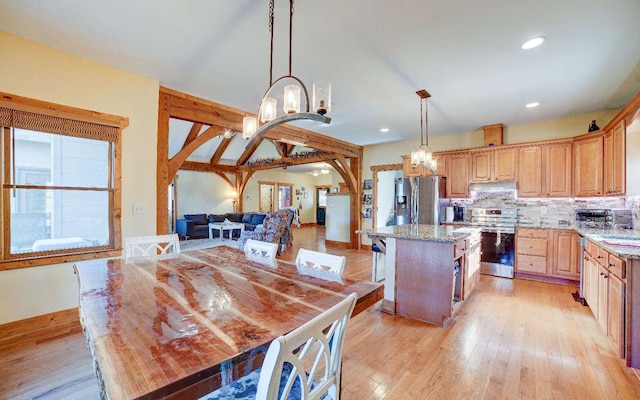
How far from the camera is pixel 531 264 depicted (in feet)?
13.7

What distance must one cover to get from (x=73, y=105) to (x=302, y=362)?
333 centimetres

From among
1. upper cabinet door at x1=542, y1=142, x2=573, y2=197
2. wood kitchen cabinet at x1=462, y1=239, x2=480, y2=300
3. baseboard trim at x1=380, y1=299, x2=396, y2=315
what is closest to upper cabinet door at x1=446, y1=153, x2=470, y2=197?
upper cabinet door at x1=542, y1=142, x2=573, y2=197

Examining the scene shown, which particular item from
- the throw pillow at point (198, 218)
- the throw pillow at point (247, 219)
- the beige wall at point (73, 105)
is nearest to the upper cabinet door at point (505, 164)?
the beige wall at point (73, 105)

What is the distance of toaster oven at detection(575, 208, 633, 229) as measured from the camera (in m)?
3.66

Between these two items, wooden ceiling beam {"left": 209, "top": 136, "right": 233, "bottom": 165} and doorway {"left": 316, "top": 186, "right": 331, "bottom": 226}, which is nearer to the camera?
wooden ceiling beam {"left": 209, "top": 136, "right": 233, "bottom": 165}

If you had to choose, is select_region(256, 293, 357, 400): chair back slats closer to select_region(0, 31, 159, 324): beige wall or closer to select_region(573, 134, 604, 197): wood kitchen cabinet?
select_region(0, 31, 159, 324): beige wall

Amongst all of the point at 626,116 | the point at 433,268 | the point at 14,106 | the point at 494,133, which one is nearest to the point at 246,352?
the point at 433,268

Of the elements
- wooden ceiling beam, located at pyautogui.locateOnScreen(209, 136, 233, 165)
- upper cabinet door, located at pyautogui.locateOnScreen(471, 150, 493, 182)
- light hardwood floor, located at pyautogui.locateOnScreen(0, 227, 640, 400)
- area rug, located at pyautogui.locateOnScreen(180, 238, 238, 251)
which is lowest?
light hardwood floor, located at pyautogui.locateOnScreen(0, 227, 640, 400)

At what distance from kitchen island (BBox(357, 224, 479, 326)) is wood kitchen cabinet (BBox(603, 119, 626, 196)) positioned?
1.85m

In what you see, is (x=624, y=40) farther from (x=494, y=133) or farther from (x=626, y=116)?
(x=494, y=133)

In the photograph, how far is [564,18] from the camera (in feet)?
6.79

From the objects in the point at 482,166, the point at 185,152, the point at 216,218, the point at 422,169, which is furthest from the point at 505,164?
the point at 216,218

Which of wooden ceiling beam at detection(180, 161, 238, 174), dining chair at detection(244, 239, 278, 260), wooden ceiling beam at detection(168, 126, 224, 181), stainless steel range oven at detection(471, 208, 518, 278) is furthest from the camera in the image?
wooden ceiling beam at detection(180, 161, 238, 174)

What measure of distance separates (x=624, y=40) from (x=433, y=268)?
2.50m
